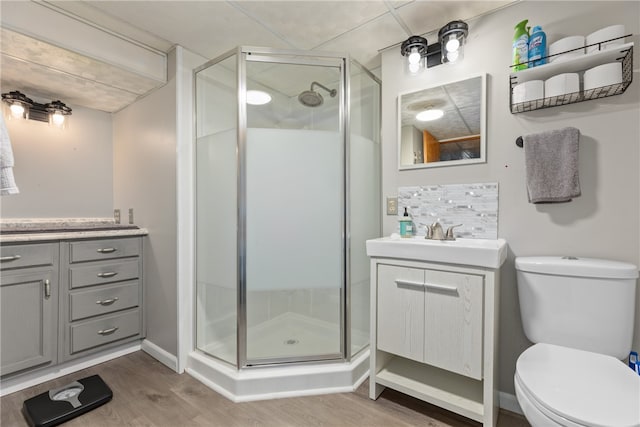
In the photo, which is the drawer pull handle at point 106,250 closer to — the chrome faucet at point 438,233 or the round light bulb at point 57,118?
the round light bulb at point 57,118

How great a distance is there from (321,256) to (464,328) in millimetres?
850

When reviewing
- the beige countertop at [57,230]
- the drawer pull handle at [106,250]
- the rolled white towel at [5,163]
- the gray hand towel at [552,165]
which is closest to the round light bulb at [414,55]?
the gray hand towel at [552,165]

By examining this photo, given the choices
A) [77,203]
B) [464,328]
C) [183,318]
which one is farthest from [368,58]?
[77,203]

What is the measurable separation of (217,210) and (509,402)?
6.65ft

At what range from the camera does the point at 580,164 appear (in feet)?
4.45

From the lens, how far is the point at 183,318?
1.94 meters

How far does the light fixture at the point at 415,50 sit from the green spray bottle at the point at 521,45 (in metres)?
0.47

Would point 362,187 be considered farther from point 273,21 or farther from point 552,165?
point 273,21

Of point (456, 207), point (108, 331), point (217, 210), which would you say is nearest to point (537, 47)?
point (456, 207)

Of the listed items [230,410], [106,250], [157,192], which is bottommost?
[230,410]

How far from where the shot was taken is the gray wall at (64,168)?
7.05ft

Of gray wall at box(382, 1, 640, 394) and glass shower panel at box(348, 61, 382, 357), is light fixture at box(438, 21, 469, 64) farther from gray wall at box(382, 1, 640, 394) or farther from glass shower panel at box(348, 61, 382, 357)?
glass shower panel at box(348, 61, 382, 357)

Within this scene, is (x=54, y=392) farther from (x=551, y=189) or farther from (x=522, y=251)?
(x=551, y=189)

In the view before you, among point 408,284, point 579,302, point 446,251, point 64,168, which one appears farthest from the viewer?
point 64,168
